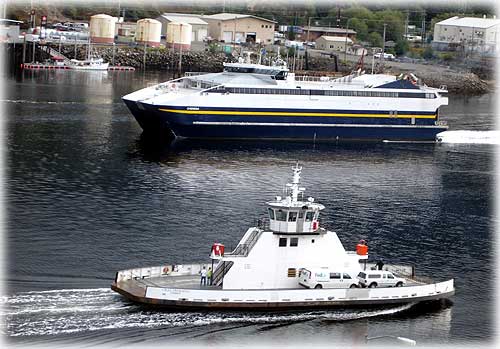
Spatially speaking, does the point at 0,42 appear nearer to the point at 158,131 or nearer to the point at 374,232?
the point at 158,131

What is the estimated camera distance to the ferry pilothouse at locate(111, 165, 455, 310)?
102 feet

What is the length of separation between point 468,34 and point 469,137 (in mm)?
57512

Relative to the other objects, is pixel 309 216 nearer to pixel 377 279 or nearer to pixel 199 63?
pixel 377 279

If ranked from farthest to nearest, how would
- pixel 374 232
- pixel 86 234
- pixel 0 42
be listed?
pixel 0 42 < pixel 374 232 < pixel 86 234

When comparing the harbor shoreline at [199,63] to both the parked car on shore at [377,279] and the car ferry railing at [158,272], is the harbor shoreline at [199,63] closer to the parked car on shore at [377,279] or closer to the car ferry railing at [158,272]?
the parked car on shore at [377,279]

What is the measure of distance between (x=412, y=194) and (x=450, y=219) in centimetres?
551

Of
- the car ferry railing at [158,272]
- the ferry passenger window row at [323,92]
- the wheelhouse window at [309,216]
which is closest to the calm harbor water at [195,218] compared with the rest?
the car ferry railing at [158,272]

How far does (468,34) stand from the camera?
127 metres

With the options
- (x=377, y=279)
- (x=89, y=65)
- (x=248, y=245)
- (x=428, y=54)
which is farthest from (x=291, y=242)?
(x=428, y=54)

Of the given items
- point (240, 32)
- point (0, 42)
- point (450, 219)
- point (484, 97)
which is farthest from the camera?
point (240, 32)

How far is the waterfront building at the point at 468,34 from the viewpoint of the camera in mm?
124875

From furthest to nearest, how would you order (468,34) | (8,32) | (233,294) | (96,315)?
(468,34)
(8,32)
(233,294)
(96,315)

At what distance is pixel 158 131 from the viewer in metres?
66.9

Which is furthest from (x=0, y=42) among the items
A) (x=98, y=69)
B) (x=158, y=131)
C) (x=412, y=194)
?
(x=412, y=194)
